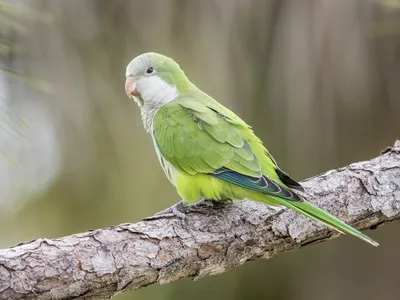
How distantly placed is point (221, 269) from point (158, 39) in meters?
0.77

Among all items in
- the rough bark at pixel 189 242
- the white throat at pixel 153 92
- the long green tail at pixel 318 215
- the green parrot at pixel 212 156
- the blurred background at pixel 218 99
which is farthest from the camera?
the blurred background at pixel 218 99

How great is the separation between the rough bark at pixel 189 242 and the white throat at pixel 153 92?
29 centimetres

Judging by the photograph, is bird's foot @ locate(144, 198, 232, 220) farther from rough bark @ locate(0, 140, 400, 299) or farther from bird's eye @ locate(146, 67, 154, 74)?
bird's eye @ locate(146, 67, 154, 74)

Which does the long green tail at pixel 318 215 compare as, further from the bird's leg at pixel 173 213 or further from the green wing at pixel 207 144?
the bird's leg at pixel 173 213

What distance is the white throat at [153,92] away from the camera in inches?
57.4

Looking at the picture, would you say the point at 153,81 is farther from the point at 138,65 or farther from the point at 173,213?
the point at 173,213

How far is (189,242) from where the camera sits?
1152mm

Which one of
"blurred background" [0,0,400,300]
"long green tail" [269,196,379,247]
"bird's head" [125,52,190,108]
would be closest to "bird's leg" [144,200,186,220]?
"long green tail" [269,196,379,247]

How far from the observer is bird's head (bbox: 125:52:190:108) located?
146 cm

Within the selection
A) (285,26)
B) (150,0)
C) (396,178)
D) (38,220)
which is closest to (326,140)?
(285,26)

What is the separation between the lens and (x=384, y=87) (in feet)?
5.76

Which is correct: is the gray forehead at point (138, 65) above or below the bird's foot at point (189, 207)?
above

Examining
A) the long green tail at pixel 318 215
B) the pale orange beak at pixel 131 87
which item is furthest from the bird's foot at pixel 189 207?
the pale orange beak at pixel 131 87

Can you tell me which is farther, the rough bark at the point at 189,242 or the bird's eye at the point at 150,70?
the bird's eye at the point at 150,70
